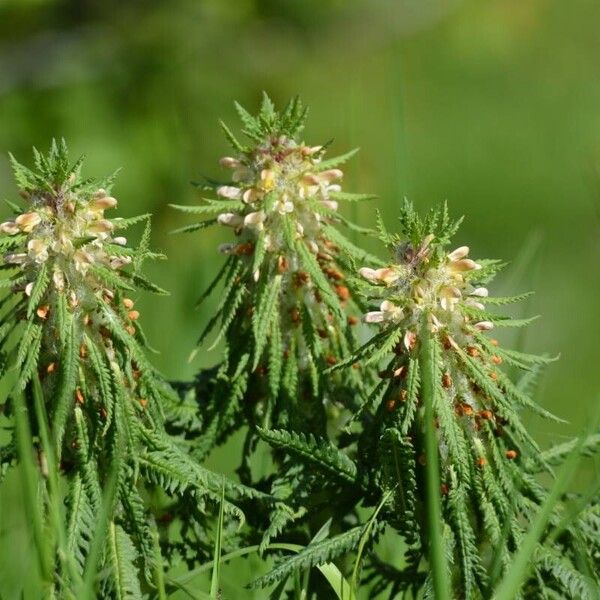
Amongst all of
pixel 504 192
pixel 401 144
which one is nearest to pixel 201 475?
pixel 401 144

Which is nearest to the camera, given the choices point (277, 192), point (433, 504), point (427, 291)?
point (433, 504)

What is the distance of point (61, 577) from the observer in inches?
68.4

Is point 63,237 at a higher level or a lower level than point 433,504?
higher

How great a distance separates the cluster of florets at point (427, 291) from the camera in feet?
5.62

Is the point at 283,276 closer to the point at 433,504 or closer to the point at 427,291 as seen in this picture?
the point at 427,291

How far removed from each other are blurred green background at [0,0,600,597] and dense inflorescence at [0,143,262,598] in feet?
8.49

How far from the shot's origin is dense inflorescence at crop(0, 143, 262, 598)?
173 cm

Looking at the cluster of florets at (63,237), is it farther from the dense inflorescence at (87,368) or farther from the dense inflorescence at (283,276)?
the dense inflorescence at (283,276)

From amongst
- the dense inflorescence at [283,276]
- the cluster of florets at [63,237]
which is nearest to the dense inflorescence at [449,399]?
the dense inflorescence at [283,276]

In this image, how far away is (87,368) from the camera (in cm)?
178

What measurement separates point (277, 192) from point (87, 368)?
0.37 m

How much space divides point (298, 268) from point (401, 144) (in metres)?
0.89

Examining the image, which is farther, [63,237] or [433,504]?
[63,237]

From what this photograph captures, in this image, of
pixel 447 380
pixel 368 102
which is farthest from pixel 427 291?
pixel 368 102
